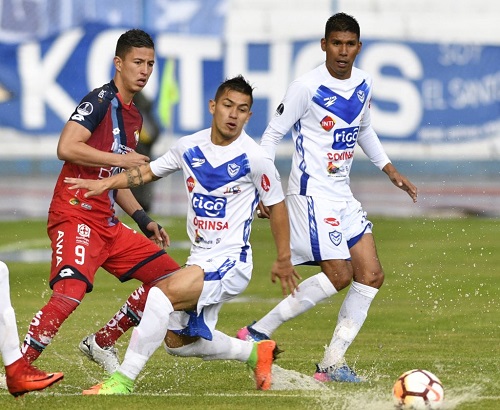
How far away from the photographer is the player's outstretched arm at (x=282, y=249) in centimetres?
802

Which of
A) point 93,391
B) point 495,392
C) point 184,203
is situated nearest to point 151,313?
point 93,391

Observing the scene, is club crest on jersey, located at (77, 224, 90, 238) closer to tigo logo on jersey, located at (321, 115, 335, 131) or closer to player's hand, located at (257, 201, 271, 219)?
player's hand, located at (257, 201, 271, 219)

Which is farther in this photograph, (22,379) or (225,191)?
(225,191)

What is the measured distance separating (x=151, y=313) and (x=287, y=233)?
983mm

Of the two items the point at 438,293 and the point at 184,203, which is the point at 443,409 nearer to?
the point at 438,293

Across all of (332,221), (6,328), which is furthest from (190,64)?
(6,328)

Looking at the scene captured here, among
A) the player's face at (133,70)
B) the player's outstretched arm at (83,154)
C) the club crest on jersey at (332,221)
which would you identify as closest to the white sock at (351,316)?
the club crest on jersey at (332,221)

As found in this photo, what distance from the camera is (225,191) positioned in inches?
317

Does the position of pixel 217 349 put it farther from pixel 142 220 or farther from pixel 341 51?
pixel 341 51

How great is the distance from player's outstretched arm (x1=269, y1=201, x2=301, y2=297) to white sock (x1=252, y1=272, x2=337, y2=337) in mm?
875

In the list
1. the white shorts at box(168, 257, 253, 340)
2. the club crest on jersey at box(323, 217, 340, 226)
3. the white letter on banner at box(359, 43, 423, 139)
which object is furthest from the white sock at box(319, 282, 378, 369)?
the white letter on banner at box(359, 43, 423, 139)

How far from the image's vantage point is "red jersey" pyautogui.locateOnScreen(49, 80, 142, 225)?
8391 mm

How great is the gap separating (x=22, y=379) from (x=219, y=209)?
1.63 meters

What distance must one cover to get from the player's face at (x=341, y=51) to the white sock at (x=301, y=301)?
141cm
